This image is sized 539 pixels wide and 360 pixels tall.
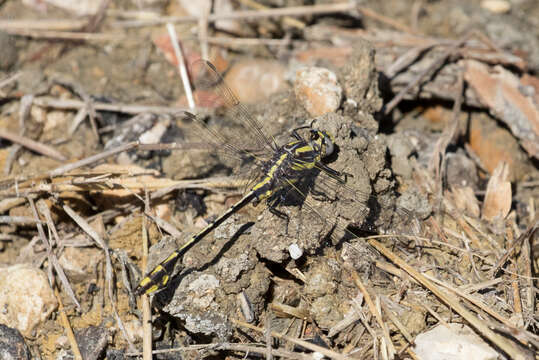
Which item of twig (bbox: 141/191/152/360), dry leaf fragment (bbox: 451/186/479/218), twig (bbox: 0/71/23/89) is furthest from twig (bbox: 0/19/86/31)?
dry leaf fragment (bbox: 451/186/479/218)

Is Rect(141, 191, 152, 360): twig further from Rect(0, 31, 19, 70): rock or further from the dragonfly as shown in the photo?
Rect(0, 31, 19, 70): rock

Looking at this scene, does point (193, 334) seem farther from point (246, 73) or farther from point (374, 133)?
point (246, 73)

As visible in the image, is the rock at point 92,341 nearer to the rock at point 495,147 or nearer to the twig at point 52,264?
the twig at point 52,264

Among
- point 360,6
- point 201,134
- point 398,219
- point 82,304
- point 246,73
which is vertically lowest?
point 82,304

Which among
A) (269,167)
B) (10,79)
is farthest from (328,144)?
(10,79)

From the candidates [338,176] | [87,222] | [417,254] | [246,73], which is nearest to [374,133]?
[338,176]

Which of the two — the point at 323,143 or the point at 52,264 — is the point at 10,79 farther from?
the point at 323,143
